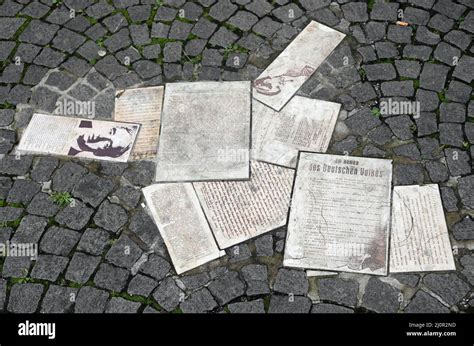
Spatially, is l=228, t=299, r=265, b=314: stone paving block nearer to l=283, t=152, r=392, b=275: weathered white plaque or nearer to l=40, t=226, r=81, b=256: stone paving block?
l=283, t=152, r=392, b=275: weathered white plaque

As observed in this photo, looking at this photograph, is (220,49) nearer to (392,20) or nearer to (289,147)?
(289,147)

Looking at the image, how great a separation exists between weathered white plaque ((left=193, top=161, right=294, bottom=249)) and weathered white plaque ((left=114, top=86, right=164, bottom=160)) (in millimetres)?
719

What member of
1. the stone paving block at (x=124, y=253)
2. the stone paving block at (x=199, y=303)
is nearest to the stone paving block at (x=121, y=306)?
the stone paving block at (x=124, y=253)

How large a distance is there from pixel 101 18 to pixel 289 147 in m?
2.97

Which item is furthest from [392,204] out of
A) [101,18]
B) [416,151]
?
[101,18]

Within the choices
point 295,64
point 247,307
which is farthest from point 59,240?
point 295,64

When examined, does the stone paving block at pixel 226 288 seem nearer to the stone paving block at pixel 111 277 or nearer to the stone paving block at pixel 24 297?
the stone paving block at pixel 111 277

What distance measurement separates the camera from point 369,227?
5129 millimetres

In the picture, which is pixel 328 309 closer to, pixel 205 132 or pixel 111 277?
pixel 111 277

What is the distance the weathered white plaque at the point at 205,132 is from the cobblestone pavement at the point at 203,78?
21cm

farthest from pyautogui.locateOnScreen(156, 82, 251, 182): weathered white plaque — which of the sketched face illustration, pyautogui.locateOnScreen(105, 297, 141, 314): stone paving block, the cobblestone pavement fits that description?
pyautogui.locateOnScreen(105, 297, 141, 314): stone paving block

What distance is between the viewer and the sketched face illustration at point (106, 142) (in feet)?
18.7

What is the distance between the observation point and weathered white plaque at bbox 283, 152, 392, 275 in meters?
5.01

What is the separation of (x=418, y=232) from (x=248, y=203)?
1.63m
